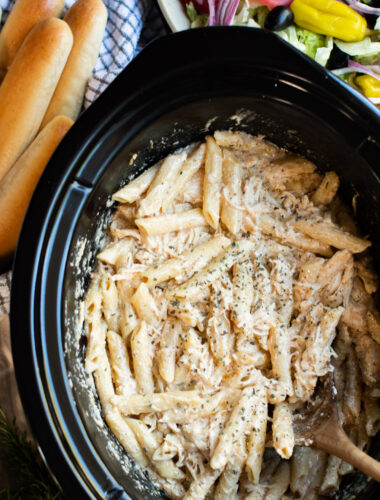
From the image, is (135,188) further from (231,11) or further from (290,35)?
(290,35)

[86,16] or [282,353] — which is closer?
[282,353]

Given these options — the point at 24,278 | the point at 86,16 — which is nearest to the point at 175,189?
the point at 24,278

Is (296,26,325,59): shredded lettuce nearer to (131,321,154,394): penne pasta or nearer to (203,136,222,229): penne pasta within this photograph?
(203,136,222,229): penne pasta

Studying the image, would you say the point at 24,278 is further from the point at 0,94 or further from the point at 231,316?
the point at 0,94

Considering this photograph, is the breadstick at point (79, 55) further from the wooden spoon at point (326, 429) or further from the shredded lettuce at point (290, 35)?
the wooden spoon at point (326, 429)

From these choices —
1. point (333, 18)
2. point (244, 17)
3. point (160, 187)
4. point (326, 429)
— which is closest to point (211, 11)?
point (244, 17)

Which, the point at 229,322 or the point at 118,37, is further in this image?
the point at 118,37
